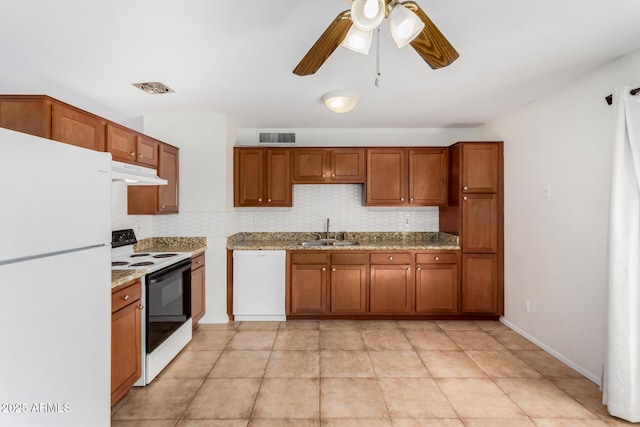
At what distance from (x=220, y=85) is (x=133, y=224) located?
1.82m

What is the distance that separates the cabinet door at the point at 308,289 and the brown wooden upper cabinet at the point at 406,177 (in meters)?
1.13

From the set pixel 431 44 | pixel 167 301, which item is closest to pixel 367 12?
pixel 431 44

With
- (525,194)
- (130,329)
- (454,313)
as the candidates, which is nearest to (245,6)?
(130,329)

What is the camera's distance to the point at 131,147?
2.79 meters

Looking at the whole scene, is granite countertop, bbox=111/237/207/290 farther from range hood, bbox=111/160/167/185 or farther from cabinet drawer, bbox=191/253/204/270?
range hood, bbox=111/160/167/185

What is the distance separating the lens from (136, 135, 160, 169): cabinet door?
9.50 feet

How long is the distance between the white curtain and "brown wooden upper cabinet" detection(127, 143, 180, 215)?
3.81 meters

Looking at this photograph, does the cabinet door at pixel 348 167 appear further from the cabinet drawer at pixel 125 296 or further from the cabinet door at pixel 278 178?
the cabinet drawer at pixel 125 296

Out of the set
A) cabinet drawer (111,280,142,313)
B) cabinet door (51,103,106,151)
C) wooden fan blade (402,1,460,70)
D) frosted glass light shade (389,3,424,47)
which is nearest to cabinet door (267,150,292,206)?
cabinet door (51,103,106,151)

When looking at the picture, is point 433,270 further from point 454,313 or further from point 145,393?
point 145,393

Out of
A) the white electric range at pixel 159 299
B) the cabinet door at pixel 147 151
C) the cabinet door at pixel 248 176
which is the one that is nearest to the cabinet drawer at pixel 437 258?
the cabinet door at pixel 248 176

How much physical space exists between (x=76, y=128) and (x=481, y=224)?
4028 mm

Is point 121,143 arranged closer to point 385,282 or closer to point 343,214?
point 343,214

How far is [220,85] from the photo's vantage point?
2.71 m
